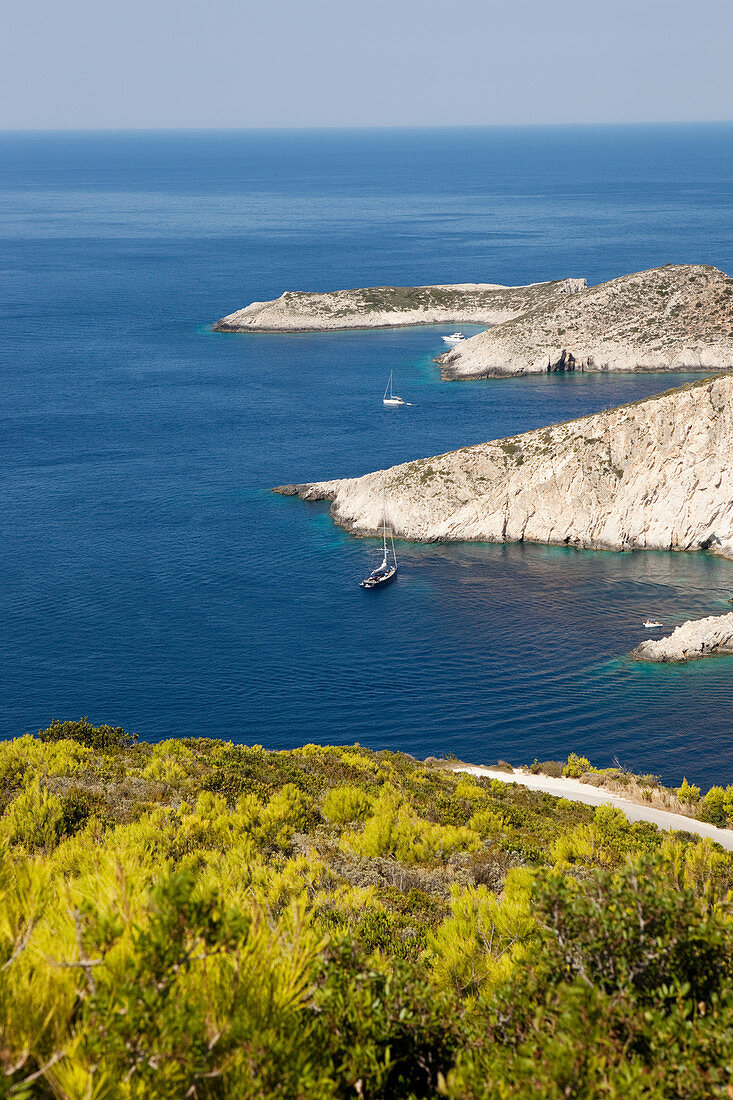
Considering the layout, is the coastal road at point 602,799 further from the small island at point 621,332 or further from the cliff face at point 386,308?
the cliff face at point 386,308

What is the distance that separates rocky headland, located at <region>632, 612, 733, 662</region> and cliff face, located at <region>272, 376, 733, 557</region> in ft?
50.7

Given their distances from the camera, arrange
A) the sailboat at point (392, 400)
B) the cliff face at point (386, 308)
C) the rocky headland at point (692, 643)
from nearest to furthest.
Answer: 1. the rocky headland at point (692, 643)
2. the sailboat at point (392, 400)
3. the cliff face at point (386, 308)

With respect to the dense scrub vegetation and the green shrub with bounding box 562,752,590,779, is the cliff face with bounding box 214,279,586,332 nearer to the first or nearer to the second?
the green shrub with bounding box 562,752,590,779

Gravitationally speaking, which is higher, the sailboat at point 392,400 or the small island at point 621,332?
the small island at point 621,332

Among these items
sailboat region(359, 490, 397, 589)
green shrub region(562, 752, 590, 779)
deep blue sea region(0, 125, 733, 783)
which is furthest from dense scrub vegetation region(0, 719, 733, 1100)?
sailboat region(359, 490, 397, 589)

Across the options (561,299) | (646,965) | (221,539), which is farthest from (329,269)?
(646,965)

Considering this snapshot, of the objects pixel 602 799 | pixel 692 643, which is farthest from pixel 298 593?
pixel 602 799

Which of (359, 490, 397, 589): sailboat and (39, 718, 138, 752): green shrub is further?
(359, 490, 397, 589): sailboat

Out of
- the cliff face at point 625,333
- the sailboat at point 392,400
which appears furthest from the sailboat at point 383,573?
the cliff face at point 625,333

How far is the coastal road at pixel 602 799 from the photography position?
28619 millimetres

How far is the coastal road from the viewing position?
28619mm

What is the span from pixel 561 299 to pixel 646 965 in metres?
133

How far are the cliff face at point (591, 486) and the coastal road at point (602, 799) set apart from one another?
34550mm

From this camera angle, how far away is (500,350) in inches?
4906
